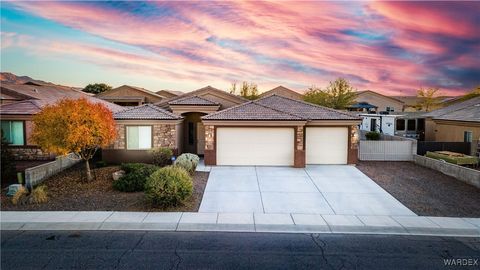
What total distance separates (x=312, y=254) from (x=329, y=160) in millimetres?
12700

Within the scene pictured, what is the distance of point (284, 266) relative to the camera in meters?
7.70

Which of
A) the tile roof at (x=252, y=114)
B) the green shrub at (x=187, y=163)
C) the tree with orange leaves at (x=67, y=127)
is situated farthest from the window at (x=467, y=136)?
the tree with orange leaves at (x=67, y=127)

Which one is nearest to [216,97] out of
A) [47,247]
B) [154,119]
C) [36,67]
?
[154,119]

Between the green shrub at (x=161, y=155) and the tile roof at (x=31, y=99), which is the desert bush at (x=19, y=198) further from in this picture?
the green shrub at (x=161, y=155)

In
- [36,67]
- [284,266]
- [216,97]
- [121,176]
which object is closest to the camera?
[284,266]

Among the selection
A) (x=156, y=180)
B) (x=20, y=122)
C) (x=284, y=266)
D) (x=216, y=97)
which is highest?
(x=216, y=97)

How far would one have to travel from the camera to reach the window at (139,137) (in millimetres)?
20312

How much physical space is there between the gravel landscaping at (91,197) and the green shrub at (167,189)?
0.90 feet

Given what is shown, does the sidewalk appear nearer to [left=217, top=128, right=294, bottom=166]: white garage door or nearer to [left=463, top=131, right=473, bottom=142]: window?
[left=217, top=128, right=294, bottom=166]: white garage door

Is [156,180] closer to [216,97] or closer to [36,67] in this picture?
[216,97]

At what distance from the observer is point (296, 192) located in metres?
14.3

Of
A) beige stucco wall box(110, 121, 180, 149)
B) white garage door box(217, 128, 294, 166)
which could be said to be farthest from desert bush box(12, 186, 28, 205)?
white garage door box(217, 128, 294, 166)

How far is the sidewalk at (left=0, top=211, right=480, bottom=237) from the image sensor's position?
1009cm

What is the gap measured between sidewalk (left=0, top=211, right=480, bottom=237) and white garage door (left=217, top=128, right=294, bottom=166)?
843 centimetres
